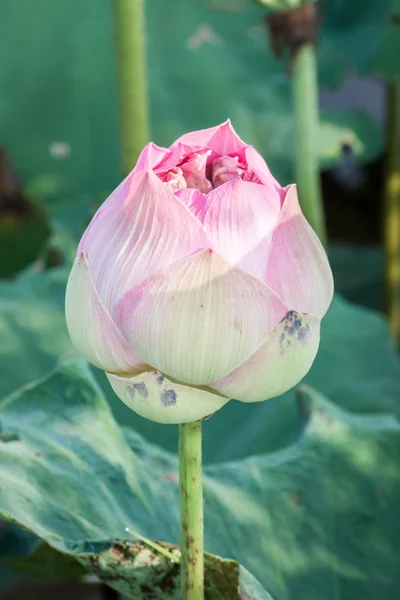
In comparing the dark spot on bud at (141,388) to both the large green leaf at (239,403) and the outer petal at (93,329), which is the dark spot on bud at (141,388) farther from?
the large green leaf at (239,403)

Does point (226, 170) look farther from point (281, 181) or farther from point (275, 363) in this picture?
point (281, 181)

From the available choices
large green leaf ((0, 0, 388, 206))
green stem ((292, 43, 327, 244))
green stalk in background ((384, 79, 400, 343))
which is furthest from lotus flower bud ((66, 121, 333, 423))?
green stalk in background ((384, 79, 400, 343))

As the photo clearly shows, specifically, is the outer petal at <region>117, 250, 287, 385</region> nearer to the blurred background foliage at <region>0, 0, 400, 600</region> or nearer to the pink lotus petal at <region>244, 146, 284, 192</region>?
the pink lotus petal at <region>244, 146, 284, 192</region>

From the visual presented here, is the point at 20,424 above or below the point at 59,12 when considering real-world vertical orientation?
below

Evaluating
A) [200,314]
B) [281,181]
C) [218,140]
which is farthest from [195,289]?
[281,181]

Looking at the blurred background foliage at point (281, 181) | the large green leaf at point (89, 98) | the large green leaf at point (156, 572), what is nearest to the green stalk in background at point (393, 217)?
the blurred background foliage at point (281, 181)

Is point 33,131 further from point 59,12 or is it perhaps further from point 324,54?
point 324,54

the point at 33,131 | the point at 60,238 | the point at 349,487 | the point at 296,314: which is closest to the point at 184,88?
the point at 33,131
